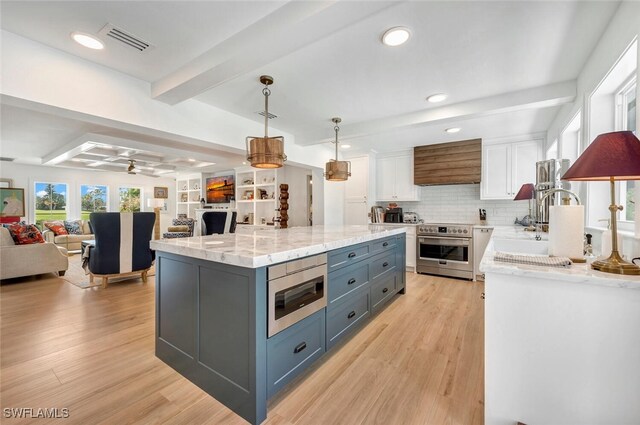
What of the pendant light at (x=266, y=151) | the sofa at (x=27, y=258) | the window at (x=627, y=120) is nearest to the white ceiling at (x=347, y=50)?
the window at (x=627, y=120)

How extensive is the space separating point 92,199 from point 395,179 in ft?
29.8

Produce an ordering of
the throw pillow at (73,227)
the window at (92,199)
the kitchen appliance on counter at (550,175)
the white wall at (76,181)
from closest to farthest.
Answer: the kitchen appliance on counter at (550,175) → the white wall at (76,181) → the throw pillow at (73,227) → the window at (92,199)

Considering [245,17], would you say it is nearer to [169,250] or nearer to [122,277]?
[169,250]

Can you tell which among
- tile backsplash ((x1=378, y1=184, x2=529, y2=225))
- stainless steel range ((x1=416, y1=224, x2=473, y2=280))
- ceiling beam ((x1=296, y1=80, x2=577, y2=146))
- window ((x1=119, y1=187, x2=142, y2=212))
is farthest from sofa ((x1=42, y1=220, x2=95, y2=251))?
stainless steel range ((x1=416, y1=224, x2=473, y2=280))

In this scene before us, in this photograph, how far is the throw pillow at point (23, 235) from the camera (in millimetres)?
4262

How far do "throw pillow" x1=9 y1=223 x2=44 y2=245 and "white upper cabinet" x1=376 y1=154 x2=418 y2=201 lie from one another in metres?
6.13

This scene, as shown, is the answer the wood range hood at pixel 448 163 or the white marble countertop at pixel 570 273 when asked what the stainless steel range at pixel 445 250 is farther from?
the white marble countertop at pixel 570 273

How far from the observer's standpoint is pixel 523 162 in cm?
427

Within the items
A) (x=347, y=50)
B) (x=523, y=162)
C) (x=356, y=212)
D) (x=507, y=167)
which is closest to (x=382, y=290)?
(x=347, y=50)

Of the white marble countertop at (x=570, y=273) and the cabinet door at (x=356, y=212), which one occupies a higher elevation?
the cabinet door at (x=356, y=212)

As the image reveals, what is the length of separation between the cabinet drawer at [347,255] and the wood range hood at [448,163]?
2.91 m

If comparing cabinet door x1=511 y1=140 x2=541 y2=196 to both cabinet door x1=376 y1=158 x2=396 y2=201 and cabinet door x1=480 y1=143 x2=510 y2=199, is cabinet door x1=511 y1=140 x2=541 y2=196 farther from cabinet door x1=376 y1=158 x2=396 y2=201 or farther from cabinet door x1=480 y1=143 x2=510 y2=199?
cabinet door x1=376 y1=158 x2=396 y2=201

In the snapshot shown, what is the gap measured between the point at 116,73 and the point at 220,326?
251 cm

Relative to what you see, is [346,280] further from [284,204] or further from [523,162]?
[284,204]
